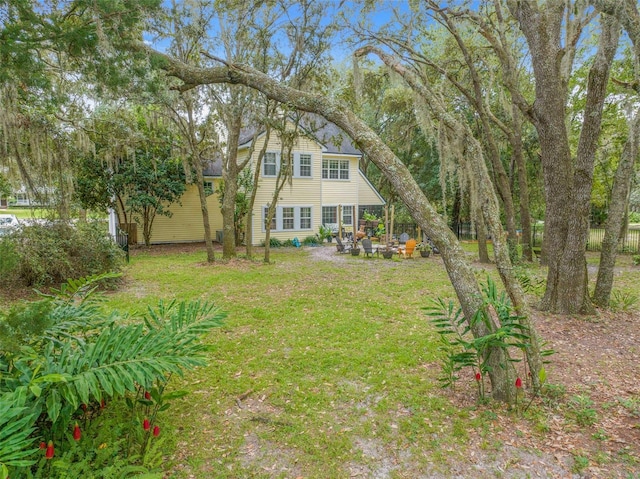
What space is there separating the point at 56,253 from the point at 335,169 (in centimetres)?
1415

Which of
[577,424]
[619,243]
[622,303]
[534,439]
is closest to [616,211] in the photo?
[622,303]

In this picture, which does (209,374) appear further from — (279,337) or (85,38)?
(85,38)

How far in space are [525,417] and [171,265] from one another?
36.0ft

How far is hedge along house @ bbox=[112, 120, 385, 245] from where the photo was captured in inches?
Answer: 699

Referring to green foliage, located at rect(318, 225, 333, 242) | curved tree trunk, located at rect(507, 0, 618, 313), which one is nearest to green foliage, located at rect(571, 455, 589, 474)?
curved tree trunk, located at rect(507, 0, 618, 313)

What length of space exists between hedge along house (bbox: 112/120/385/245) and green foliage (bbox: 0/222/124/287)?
362 inches

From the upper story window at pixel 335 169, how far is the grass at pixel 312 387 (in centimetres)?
1191

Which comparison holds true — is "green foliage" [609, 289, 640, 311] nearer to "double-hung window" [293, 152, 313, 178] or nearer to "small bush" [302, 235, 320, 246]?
"small bush" [302, 235, 320, 246]

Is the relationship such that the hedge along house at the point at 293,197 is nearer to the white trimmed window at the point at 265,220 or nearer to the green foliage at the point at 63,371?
the white trimmed window at the point at 265,220

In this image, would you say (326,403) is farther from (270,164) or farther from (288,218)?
(270,164)

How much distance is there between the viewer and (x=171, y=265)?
11.9 meters

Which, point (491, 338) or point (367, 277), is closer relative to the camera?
point (491, 338)

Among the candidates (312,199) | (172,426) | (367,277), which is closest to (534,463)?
(172,426)

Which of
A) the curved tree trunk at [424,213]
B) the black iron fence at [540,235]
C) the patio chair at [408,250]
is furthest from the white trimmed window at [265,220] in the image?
the curved tree trunk at [424,213]
